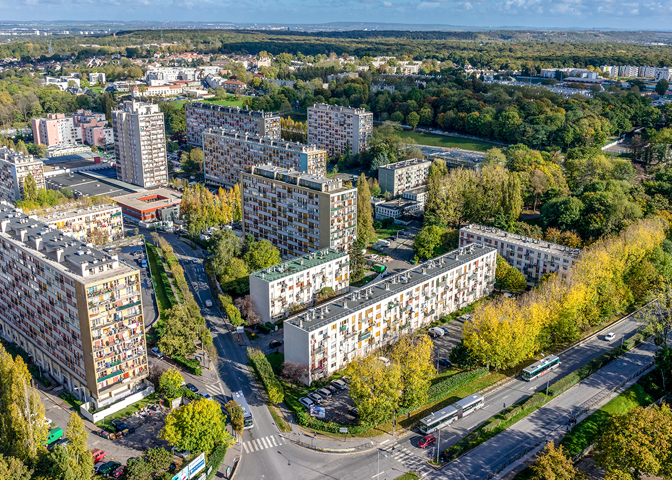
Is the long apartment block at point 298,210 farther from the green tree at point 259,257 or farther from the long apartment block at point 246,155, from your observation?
the long apartment block at point 246,155

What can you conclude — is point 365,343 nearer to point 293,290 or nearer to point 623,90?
point 293,290

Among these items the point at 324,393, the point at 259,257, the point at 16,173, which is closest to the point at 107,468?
the point at 324,393

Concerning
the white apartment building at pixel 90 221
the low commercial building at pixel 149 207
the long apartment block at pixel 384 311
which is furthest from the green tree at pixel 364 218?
the white apartment building at pixel 90 221

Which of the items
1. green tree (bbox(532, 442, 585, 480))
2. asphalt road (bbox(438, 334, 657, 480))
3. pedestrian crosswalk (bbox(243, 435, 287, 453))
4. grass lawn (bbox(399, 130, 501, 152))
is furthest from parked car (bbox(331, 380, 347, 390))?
grass lawn (bbox(399, 130, 501, 152))

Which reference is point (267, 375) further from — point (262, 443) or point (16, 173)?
point (16, 173)

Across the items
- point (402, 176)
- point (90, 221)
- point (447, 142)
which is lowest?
point (90, 221)

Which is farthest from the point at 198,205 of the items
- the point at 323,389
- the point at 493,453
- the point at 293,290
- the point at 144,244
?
the point at 493,453

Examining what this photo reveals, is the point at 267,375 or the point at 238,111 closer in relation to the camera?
the point at 267,375

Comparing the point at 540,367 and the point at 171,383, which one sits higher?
the point at 171,383
